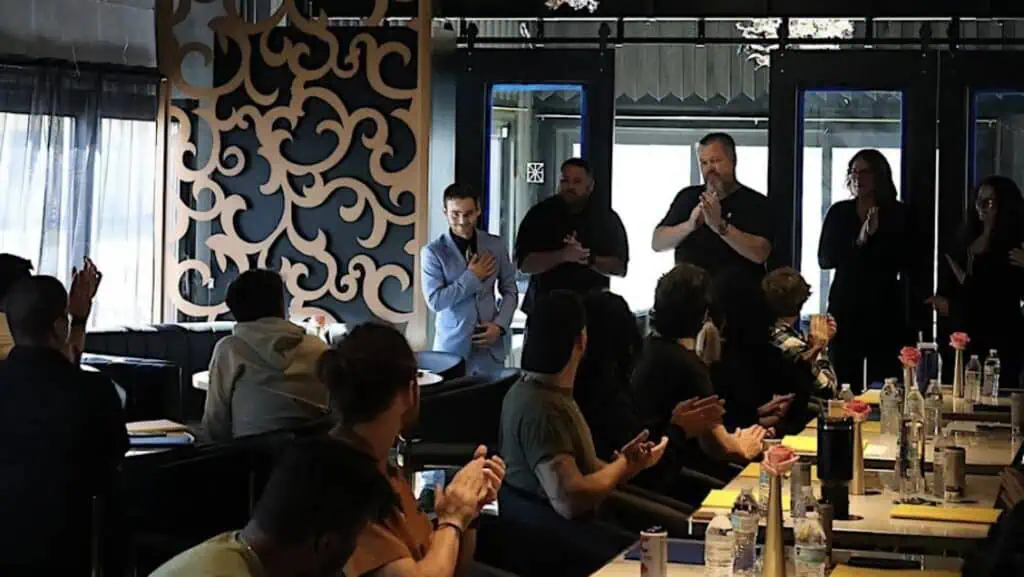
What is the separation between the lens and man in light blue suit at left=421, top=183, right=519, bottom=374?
26.4 feet

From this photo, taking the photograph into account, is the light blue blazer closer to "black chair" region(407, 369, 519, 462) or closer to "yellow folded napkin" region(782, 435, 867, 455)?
"black chair" region(407, 369, 519, 462)

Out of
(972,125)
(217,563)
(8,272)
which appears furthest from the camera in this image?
(972,125)

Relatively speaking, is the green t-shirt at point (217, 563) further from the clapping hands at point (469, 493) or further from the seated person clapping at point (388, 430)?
the clapping hands at point (469, 493)

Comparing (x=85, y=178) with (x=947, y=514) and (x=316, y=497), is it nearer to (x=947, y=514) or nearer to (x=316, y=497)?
(x=947, y=514)

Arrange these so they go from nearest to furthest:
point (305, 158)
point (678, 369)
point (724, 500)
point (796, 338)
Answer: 1. point (724, 500)
2. point (678, 369)
3. point (796, 338)
4. point (305, 158)

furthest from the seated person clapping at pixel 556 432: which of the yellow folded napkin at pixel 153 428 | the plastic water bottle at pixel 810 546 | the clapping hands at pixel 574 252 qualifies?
the clapping hands at pixel 574 252

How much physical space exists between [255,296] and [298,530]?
324cm

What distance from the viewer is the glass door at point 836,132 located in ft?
28.3

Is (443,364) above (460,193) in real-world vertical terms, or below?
below

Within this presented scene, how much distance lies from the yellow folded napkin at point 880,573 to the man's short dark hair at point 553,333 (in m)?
1.19

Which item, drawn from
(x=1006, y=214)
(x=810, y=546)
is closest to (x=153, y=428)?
(x=810, y=546)

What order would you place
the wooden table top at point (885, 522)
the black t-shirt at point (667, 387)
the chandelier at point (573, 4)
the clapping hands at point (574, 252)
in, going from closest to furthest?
1. the wooden table top at point (885, 522)
2. the black t-shirt at point (667, 387)
3. the clapping hands at point (574, 252)
4. the chandelier at point (573, 4)

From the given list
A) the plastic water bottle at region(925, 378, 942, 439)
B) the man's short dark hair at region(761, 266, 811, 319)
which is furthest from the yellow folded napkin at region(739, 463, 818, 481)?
the man's short dark hair at region(761, 266, 811, 319)

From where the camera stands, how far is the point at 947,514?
149 inches
